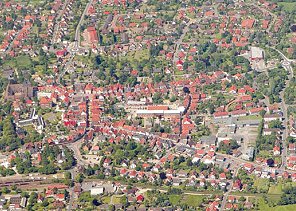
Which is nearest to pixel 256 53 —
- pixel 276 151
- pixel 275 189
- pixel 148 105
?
pixel 148 105

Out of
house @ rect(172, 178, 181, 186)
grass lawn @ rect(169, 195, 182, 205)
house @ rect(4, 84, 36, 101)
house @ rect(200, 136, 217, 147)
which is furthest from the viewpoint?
house @ rect(4, 84, 36, 101)

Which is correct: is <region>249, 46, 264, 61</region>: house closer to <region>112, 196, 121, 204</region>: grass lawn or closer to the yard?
the yard

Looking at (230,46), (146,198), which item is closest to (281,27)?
(230,46)

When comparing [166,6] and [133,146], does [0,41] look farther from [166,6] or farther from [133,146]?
[133,146]

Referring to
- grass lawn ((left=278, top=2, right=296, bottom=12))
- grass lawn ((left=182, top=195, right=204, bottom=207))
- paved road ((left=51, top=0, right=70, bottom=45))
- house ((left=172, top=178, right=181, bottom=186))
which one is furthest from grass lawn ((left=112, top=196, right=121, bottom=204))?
grass lawn ((left=278, top=2, right=296, bottom=12))

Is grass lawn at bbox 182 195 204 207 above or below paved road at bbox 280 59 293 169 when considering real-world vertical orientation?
below

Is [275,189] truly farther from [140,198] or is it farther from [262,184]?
[140,198]

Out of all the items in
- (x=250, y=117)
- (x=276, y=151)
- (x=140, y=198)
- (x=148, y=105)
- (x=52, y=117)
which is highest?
(x=148, y=105)

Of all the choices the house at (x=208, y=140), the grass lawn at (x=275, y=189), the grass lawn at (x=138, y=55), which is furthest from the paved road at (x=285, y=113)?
the grass lawn at (x=138, y=55)

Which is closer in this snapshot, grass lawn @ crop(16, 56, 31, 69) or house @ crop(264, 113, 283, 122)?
house @ crop(264, 113, 283, 122)

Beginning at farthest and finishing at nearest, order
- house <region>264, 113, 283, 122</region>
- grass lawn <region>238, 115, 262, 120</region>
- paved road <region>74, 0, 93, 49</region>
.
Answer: paved road <region>74, 0, 93, 49</region>
grass lawn <region>238, 115, 262, 120</region>
house <region>264, 113, 283, 122</region>
